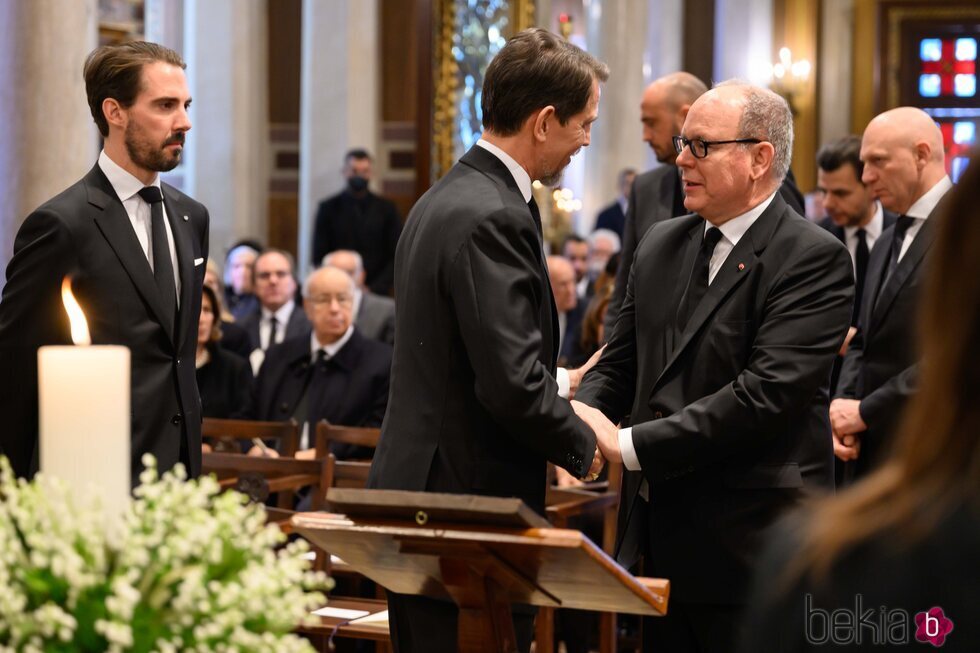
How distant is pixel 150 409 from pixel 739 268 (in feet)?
4.77

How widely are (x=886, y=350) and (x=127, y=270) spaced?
233cm

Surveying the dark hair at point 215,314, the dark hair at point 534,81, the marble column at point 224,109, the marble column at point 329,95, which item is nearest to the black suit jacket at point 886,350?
the dark hair at point 534,81

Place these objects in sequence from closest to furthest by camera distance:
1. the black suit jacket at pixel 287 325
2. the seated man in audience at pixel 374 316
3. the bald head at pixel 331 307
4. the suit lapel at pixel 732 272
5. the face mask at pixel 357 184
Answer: the suit lapel at pixel 732 272 < the bald head at pixel 331 307 < the black suit jacket at pixel 287 325 < the seated man in audience at pixel 374 316 < the face mask at pixel 357 184

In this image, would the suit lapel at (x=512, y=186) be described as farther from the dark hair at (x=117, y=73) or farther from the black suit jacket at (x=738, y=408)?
the dark hair at (x=117, y=73)

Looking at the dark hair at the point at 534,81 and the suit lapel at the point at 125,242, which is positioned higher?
the dark hair at the point at 534,81

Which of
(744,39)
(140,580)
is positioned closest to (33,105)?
(140,580)

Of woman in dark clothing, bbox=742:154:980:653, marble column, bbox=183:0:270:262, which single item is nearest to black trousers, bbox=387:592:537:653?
woman in dark clothing, bbox=742:154:980:653

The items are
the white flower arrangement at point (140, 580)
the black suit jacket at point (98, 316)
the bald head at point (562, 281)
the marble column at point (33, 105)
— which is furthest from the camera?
the bald head at point (562, 281)

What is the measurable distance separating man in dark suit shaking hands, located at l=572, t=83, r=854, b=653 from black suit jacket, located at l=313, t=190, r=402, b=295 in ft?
25.0

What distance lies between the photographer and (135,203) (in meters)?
3.53

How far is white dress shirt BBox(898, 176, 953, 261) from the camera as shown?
4.44 m

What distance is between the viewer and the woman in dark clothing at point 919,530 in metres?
1.18

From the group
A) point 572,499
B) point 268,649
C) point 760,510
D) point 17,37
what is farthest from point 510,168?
point 17,37

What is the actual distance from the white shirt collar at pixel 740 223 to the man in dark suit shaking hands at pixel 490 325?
0.47 metres
